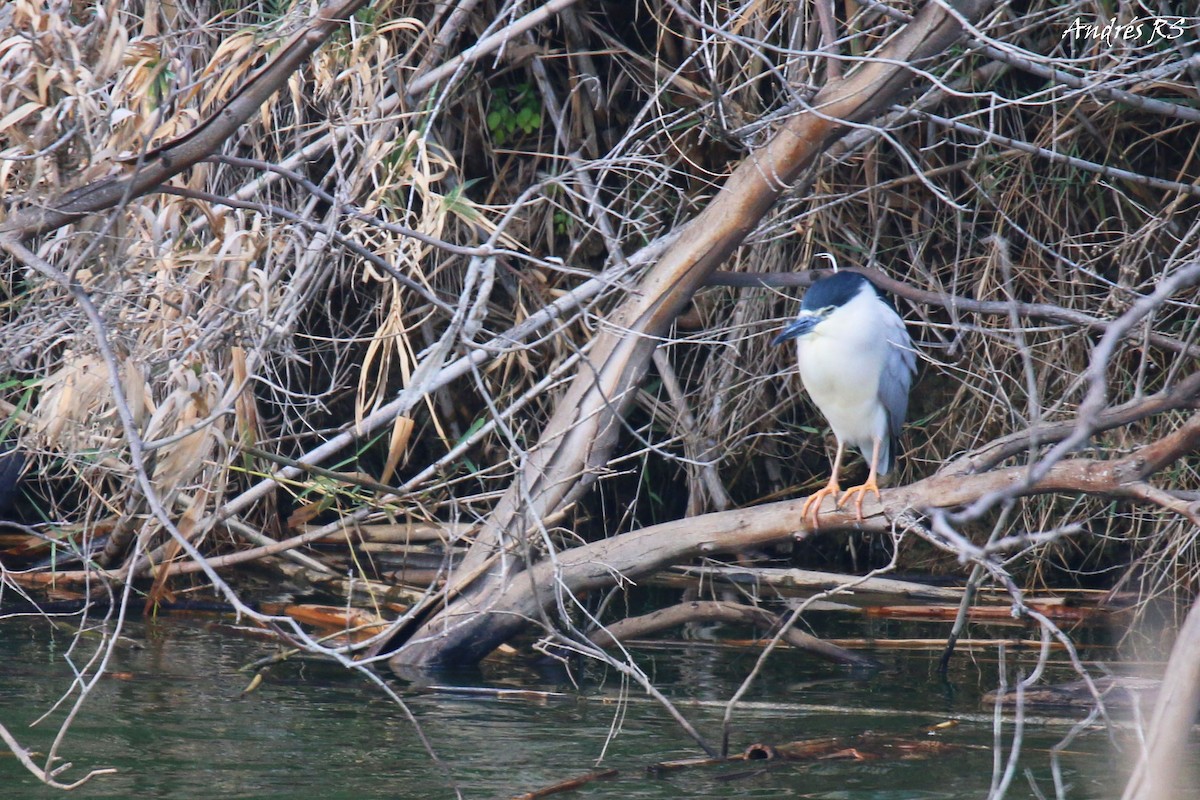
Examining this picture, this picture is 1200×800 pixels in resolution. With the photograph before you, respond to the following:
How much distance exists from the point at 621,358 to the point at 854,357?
78cm

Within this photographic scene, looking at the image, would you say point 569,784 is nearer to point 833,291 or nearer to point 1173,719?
point 833,291

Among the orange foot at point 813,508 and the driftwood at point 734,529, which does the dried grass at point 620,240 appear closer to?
the driftwood at point 734,529

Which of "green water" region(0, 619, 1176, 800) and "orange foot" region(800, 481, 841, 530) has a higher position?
"orange foot" region(800, 481, 841, 530)

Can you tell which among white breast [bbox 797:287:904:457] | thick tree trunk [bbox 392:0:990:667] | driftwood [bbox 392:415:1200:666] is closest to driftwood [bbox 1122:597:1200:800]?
driftwood [bbox 392:415:1200:666]

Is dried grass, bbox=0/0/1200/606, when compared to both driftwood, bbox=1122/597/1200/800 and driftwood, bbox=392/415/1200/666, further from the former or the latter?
driftwood, bbox=1122/597/1200/800

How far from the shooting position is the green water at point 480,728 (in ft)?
10.3

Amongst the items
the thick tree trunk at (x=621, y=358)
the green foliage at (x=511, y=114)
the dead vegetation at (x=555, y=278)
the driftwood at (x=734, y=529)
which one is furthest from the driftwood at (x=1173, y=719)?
the green foliage at (x=511, y=114)

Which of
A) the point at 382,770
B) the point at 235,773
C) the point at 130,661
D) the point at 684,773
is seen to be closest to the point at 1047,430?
the point at 684,773

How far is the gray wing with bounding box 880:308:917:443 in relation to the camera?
4.25 meters

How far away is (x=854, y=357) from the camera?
4.15 meters

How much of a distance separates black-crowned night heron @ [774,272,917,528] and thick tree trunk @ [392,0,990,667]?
36 centimetres

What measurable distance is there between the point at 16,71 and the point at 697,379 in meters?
3.47

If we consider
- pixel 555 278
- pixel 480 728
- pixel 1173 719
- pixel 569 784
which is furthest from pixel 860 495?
pixel 1173 719

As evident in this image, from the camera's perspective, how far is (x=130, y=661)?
421 cm
